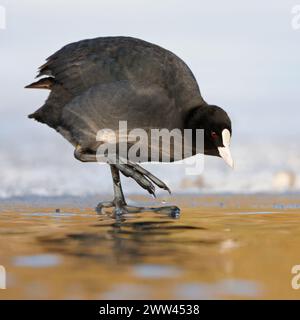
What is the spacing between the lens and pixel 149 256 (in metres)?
3.96

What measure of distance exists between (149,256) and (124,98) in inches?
127

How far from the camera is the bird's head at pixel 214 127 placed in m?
7.07

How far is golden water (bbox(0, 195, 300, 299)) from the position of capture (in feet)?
9.92

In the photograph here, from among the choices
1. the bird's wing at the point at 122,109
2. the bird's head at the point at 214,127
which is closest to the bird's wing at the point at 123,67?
the bird's wing at the point at 122,109

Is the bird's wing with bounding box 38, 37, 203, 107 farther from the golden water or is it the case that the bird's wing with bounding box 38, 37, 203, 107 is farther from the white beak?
the golden water

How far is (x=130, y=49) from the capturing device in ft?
23.9

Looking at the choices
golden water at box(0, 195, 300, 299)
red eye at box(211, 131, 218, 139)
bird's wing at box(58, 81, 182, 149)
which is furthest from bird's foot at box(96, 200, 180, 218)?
red eye at box(211, 131, 218, 139)

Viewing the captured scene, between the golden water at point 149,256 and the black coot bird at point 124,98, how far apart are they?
976mm

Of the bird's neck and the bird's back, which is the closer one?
the bird's back

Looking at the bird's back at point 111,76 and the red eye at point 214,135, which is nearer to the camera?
the bird's back at point 111,76

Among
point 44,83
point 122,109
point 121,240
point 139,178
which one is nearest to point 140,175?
point 139,178

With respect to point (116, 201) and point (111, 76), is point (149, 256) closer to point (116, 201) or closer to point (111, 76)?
point (111, 76)

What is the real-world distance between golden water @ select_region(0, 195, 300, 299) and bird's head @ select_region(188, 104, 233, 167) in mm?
843

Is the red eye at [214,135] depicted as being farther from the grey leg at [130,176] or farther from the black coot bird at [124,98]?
the grey leg at [130,176]
